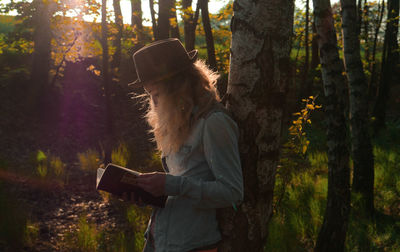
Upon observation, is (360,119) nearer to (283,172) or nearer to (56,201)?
(283,172)

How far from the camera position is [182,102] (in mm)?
1767

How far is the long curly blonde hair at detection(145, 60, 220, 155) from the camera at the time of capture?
5.79 feet

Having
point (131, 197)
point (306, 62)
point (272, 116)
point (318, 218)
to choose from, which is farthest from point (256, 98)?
point (306, 62)

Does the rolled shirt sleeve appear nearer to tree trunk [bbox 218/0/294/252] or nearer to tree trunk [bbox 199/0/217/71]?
tree trunk [bbox 218/0/294/252]

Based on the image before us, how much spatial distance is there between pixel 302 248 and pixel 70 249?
2889mm

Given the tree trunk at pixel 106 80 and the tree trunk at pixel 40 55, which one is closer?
the tree trunk at pixel 106 80

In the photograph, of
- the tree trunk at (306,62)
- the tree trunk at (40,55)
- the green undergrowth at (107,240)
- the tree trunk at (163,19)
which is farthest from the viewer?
the tree trunk at (306,62)

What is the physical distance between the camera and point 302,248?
A: 436 centimetres

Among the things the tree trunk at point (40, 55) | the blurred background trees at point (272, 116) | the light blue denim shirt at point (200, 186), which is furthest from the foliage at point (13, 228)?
the tree trunk at point (40, 55)

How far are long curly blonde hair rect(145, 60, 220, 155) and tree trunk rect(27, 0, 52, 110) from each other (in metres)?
9.71

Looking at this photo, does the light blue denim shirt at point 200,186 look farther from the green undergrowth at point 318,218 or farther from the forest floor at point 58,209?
the forest floor at point 58,209

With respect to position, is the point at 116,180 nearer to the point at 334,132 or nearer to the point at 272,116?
the point at 272,116

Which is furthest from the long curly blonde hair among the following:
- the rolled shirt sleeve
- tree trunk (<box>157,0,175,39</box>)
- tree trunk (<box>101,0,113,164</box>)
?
tree trunk (<box>157,0,175,39</box>)

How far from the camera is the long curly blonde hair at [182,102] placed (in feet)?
5.79
